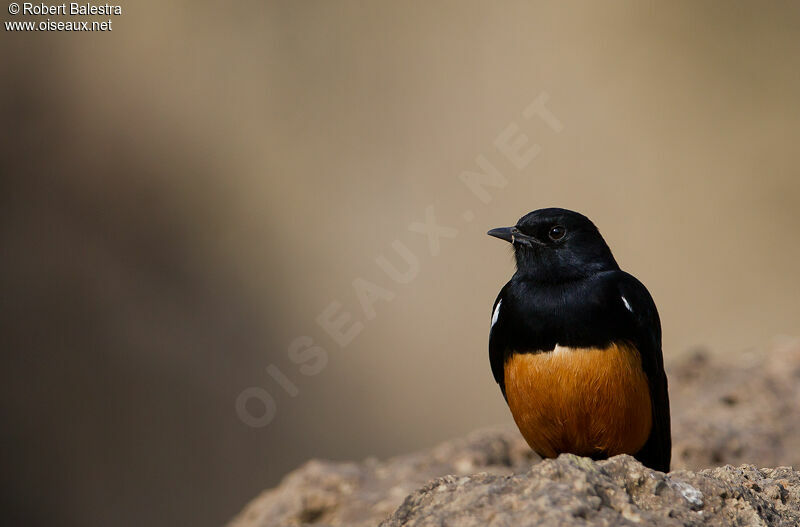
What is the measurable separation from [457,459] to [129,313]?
7446 millimetres

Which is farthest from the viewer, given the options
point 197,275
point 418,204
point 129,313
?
point 418,204

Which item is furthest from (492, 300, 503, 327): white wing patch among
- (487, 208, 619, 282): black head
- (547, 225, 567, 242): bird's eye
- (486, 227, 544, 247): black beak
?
(547, 225, 567, 242): bird's eye

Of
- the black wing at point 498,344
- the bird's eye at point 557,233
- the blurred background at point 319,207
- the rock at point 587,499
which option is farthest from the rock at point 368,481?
the blurred background at point 319,207

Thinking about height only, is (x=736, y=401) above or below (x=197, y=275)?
below

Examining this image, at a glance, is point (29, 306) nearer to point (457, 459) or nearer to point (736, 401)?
point (457, 459)

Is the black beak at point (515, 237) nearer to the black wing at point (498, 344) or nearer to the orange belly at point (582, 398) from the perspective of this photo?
the black wing at point (498, 344)

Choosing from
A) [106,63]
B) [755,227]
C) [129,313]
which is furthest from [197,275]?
[755,227]

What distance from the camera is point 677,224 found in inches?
611

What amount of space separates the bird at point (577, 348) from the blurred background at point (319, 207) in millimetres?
7880

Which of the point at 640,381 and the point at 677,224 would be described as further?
the point at 677,224

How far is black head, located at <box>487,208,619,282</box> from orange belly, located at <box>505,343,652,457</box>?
1.54 ft

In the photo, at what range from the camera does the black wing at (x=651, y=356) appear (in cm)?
468

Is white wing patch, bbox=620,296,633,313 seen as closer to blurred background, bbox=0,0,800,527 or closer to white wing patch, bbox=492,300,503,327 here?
white wing patch, bbox=492,300,503,327

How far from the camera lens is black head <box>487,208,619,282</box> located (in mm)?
4840
